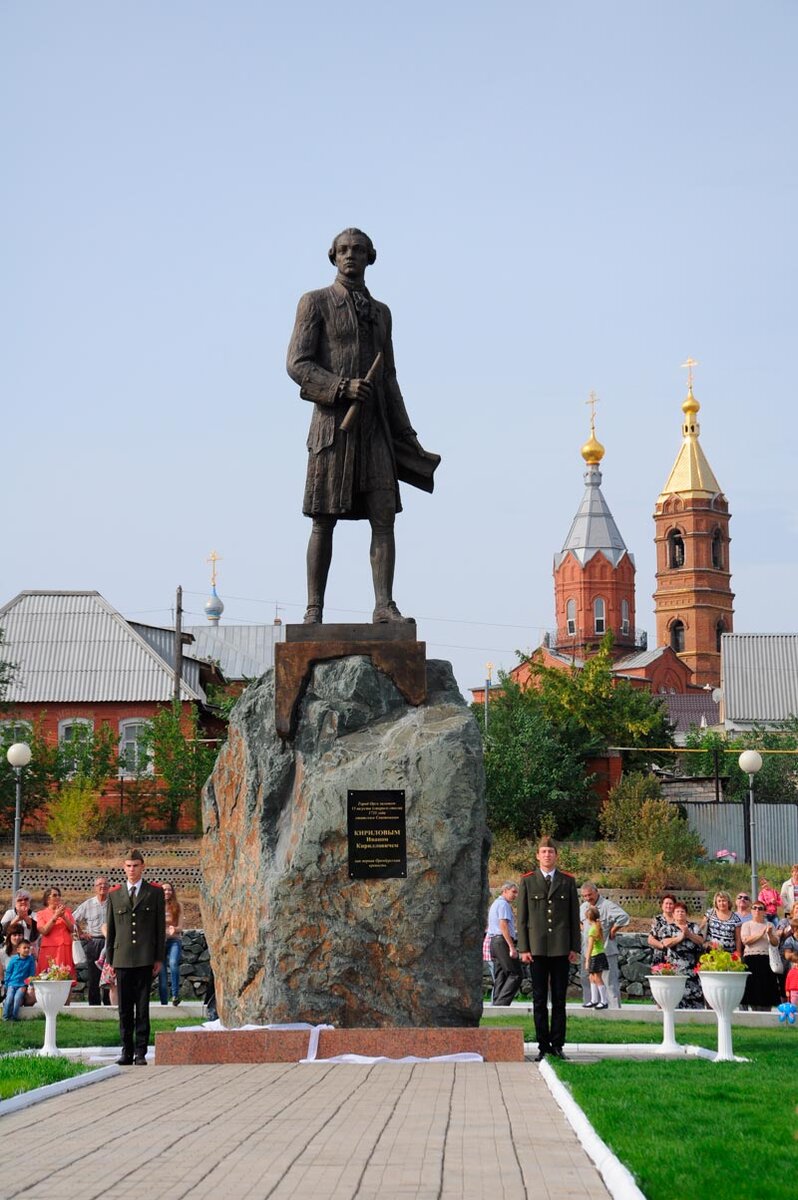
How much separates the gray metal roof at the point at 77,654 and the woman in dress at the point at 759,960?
34660 mm

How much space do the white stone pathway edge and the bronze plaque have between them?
2.40m

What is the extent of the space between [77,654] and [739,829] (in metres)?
23.0

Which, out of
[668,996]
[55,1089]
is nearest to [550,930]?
[668,996]

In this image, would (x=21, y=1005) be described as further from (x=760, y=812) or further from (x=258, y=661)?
(x=258, y=661)

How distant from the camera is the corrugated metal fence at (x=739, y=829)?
4050 centimetres

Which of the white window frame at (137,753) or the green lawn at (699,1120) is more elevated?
the white window frame at (137,753)

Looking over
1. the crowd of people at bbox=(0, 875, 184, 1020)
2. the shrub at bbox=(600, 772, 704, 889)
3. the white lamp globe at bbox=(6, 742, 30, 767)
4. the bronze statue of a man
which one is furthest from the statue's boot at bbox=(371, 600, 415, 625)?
the shrub at bbox=(600, 772, 704, 889)

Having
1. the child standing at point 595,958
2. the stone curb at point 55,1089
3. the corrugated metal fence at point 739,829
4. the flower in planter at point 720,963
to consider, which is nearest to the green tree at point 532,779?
the corrugated metal fence at point 739,829

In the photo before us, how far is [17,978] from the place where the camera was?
16312mm

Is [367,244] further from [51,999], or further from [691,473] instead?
[691,473]

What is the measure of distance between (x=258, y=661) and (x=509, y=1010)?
5016 centimetres

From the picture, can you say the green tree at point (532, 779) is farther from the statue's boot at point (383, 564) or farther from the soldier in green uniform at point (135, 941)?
the soldier in green uniform at point (135, 941)

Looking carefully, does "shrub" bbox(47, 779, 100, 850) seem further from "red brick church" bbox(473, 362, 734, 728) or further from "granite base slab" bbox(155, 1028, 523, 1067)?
"red brick church" bbox(473, 362, 734, 728)

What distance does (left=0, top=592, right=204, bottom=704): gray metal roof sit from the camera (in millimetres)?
51844
